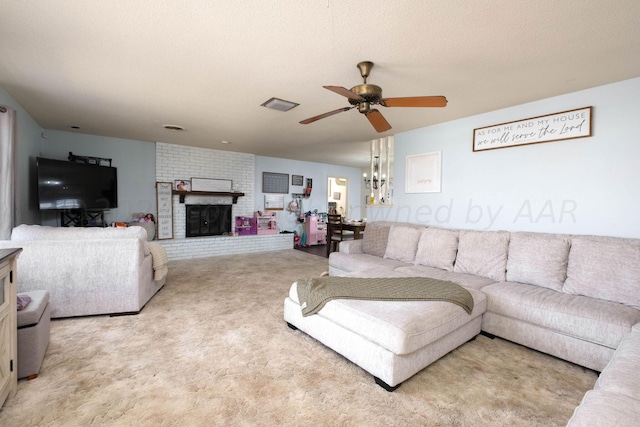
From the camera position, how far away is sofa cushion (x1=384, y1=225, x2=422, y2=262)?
3.56 meters

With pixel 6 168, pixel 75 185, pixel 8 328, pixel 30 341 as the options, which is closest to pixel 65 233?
pixel 6 168

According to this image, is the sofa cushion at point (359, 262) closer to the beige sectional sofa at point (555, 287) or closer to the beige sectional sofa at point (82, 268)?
the beige sectional sofa at point (555, 287)

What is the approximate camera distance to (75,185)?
4.36m

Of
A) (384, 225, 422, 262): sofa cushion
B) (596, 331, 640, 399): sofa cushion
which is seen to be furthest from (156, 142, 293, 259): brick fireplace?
(596, 331, 640, 399): sofa cushion

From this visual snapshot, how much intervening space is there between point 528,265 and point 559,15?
77.0 inches

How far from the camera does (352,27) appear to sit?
72.1 inches

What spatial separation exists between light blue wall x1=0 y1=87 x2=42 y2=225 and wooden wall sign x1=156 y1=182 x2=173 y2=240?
1758mm

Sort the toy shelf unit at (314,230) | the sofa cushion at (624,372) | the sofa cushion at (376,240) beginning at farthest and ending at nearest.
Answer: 1. the toy shelf unit at (314,230)
2. the sofa cushion at (376,240)
3. the sofa cushion at (624,372)

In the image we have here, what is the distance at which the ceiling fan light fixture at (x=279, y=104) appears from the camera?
3.18 m

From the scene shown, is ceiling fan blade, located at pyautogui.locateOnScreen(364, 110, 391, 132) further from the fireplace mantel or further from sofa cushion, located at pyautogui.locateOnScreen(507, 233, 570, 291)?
the fireplace mantel

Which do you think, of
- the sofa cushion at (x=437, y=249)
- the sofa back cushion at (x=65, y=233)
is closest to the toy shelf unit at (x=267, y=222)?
the sofa back cushion at (x=65, y=233)

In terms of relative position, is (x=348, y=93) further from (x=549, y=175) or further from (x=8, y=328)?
(x=8, y=328)

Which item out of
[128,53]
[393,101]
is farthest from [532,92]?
[128,53]

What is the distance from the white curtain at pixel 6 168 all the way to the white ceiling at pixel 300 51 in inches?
14.1
